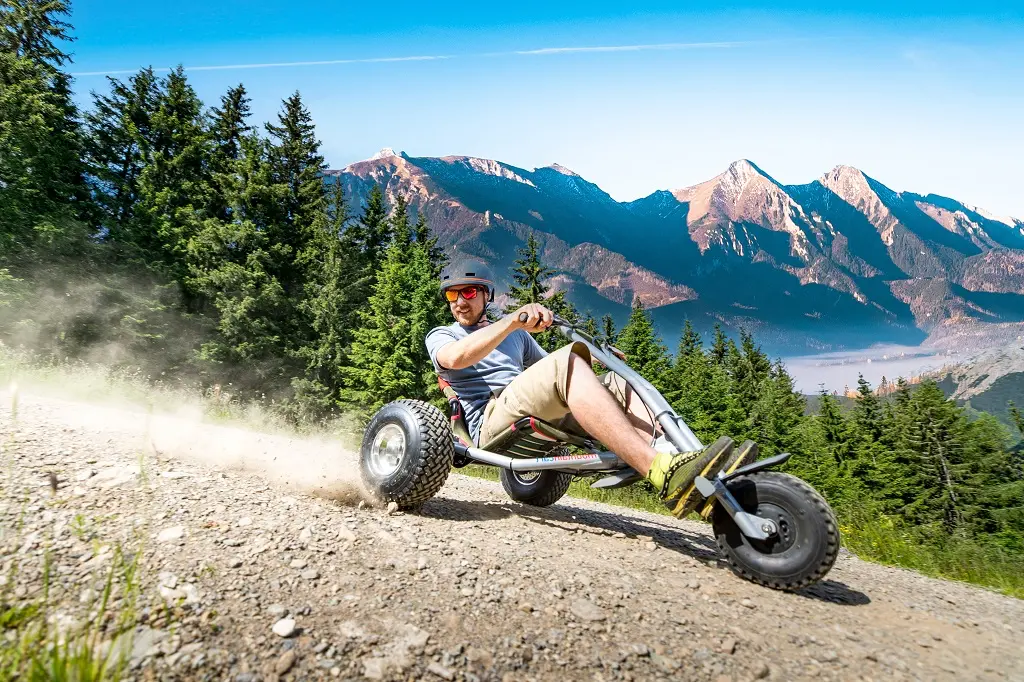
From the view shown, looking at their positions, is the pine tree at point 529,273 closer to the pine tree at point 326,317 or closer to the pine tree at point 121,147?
the pine tree at point 326,317

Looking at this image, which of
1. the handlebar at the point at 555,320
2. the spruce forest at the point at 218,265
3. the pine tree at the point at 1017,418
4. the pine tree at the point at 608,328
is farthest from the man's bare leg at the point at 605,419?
the pine tree at the point at 1017,418

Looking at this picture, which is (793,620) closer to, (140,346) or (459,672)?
(459,672)

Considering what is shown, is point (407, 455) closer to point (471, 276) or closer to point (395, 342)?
point (471, 276)

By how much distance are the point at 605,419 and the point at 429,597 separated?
1.52m

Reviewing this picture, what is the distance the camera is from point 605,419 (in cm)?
340

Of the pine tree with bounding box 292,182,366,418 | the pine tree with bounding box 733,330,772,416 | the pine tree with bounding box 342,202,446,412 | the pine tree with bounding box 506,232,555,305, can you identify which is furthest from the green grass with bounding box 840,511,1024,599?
the pine tree with bounding box 733,330,772,416

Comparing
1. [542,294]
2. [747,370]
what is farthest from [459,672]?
[747,370]

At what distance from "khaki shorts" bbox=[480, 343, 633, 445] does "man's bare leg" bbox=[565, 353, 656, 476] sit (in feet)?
0.23

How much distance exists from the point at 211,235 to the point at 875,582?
29.8 metres

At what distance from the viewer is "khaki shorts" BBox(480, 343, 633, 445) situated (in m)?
3.61

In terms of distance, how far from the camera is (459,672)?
6.43 feet

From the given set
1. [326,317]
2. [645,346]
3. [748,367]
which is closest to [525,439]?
[326,317]

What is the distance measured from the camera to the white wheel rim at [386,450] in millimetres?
4168

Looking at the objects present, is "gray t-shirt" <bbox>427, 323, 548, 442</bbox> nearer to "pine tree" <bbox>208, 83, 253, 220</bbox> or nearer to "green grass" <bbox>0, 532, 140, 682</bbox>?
"green grass" <bbox>0, 532, 140, 682</bbox>
